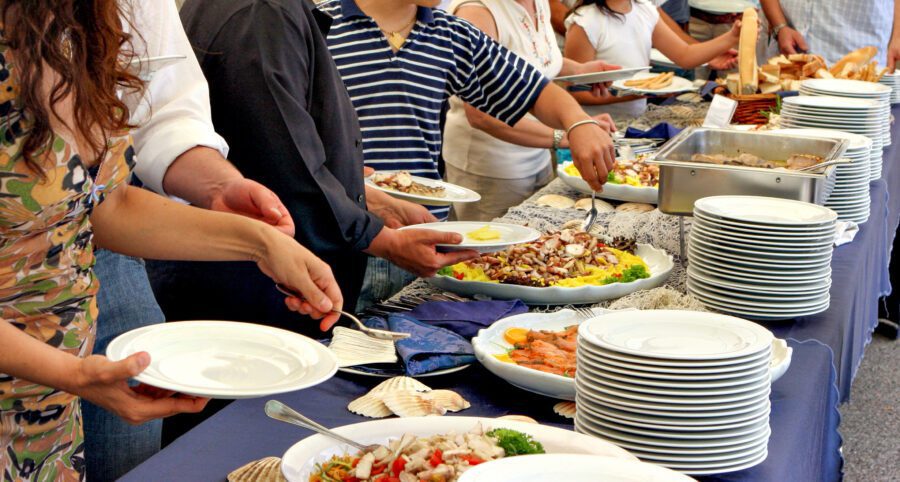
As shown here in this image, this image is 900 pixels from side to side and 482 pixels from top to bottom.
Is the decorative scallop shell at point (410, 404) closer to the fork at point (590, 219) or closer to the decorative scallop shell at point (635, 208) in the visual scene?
the fork at point (590, 219)

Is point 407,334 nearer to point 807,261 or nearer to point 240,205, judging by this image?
point 240,205

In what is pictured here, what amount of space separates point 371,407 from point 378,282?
729mm

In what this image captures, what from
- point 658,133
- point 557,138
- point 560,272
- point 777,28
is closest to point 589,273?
point 560,272

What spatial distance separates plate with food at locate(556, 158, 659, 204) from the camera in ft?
7.26

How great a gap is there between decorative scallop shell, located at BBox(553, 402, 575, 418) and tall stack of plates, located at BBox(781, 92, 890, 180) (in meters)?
1.57

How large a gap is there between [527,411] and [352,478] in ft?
1.08

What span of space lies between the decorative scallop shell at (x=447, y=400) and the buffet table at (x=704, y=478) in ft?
0.04

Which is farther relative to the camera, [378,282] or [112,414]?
[378,282]

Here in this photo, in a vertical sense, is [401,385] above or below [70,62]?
below

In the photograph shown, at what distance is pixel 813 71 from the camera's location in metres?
3.20

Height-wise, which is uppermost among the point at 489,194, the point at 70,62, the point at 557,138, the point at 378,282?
the point at 70,62

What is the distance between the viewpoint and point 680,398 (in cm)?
97

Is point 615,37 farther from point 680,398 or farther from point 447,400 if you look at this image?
point 680,398

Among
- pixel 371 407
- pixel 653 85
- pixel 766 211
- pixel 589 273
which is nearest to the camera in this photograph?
pixel 371 407
